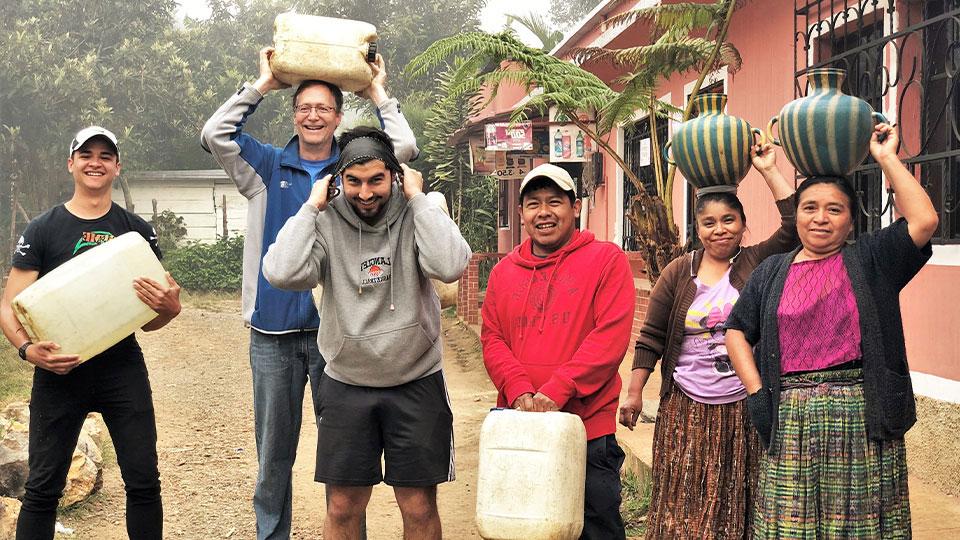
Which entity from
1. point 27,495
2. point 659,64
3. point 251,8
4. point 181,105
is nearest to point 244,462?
point 27,495

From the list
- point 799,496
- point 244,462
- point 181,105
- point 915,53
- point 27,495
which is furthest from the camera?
point 181,105

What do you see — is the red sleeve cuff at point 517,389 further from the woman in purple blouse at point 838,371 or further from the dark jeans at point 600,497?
the woman in purple blouse at point 838,371

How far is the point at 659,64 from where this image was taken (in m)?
6.73

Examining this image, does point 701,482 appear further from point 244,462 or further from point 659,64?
point 244,462

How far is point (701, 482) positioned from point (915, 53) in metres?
3.23

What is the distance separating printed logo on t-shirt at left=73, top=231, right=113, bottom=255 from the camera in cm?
405

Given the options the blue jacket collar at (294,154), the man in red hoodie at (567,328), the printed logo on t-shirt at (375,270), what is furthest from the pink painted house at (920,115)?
the blue jacket collar at (294,154)

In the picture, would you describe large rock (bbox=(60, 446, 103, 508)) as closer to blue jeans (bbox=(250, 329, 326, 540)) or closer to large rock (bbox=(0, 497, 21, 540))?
large rock (bbox=(0, 497, 21, 540))

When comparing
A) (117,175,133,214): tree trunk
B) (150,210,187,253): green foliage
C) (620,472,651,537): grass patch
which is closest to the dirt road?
(620,472,651,537): grass patch

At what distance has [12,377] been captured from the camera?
1090 centimetres

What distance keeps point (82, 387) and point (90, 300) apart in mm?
374

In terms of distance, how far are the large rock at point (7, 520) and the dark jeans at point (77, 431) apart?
0.95 metres

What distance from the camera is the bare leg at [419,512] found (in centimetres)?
352

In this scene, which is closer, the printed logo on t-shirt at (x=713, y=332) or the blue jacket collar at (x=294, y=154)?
the printed logo on t-shirt at (x=713, y=332)
